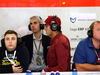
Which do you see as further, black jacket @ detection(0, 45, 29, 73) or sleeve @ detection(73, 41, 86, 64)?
black jacket @ detection(0, 45, 29, 73)

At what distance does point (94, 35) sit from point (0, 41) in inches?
58.6

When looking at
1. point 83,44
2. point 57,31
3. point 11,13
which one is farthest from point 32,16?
point 83,44

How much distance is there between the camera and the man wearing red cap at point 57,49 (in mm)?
2309

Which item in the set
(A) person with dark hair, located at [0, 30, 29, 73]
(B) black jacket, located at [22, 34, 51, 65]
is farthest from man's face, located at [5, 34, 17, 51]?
(B) black jacket, located at [22, 34, 51, 65]

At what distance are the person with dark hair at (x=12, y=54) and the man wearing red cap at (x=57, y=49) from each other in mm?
393

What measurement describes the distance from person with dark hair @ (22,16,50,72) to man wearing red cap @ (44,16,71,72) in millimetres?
175

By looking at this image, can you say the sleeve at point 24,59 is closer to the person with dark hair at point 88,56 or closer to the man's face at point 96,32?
the person with dark hair at point 88,56


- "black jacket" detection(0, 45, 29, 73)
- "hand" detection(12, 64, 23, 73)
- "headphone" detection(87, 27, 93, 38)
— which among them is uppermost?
"headphone" detection(87, 27, 93, 38)

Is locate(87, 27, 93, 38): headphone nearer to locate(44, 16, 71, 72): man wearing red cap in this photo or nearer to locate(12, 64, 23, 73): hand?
locate(44, 16, 71, 72): man wearing red cap

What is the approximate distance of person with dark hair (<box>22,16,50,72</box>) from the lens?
2.73 meters

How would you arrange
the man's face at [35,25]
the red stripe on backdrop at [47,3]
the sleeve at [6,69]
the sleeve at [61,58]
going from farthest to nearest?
the man's face at [35,25]
the red stripe on backdrop at [47,3]
the sleeve at [6,69]
the sleeve at [61,58]

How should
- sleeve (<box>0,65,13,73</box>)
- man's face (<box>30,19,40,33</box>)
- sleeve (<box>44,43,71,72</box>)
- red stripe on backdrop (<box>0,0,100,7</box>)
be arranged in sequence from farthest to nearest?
man's face (<box>30,19,40,33</box>), red stripe on backdrop (<box>0,0,100,7</box>), sleeve (<box>0,65,13,73</box>), sleeve (<box>44,43,71,72</box>)

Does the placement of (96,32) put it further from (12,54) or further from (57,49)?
(12,54)

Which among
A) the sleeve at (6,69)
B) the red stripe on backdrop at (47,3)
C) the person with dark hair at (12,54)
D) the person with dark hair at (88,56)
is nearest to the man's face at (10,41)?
the person with dark hair at (12,54)
